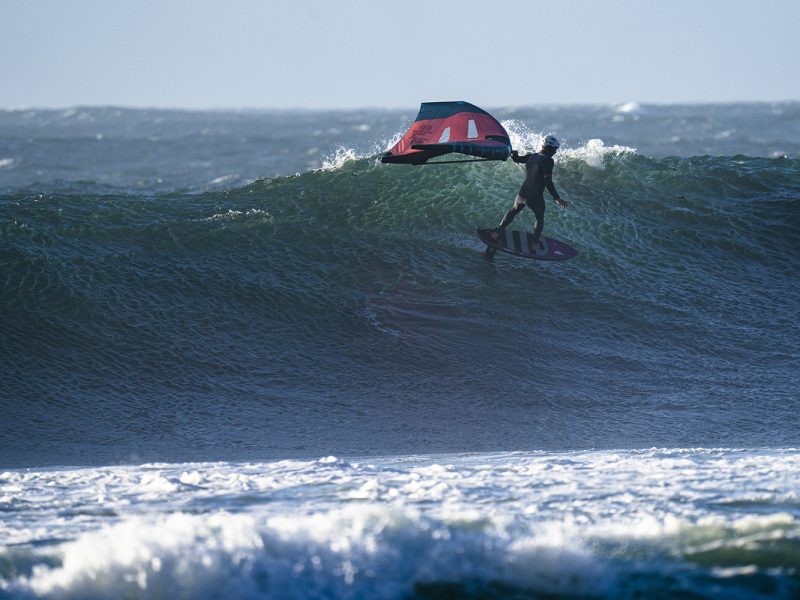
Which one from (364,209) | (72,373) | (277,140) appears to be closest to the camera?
(72,373)

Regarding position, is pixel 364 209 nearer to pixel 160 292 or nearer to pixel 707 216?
pixel 160 292

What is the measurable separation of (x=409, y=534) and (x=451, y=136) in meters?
7.11

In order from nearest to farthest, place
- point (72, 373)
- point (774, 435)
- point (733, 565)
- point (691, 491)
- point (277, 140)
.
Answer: point (733, 565) < point (691, 491) < point (774, 435) < point (72, 373) < point (277, 140)

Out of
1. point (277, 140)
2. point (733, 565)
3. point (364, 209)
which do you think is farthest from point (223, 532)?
point (277, 140)

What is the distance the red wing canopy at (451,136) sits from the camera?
1193cm

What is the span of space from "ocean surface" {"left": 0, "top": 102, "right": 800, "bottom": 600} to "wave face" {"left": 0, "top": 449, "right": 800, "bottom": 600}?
0.02 meters

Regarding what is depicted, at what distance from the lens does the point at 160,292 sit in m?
11.8

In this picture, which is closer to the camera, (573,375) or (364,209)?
(573,375)

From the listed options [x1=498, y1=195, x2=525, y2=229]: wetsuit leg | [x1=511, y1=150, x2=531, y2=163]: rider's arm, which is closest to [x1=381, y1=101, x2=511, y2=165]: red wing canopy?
[x1=511, y1=150, x2=531, y2=163]: rider's arm

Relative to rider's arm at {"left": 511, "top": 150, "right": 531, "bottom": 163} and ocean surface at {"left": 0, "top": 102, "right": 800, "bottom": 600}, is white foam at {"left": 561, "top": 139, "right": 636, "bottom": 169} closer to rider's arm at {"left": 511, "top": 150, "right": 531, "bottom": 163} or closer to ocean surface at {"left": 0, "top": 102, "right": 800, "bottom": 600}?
ocean surface at {"left": 0, "top": 102, "right": 800, "bottom": 600}

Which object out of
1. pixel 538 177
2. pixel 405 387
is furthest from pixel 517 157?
pixel 405 387

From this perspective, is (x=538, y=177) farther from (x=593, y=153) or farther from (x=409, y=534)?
(x=409, y=534)

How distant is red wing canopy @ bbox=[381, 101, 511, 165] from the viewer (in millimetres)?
11930

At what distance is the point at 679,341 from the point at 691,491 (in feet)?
15.2
